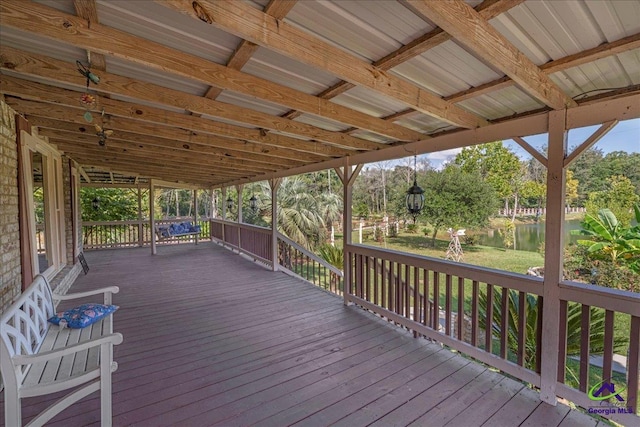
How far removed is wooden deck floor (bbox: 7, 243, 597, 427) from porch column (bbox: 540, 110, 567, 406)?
0.24m

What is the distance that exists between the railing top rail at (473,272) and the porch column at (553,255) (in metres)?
0.12

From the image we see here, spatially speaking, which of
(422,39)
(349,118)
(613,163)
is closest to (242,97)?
(349,118)

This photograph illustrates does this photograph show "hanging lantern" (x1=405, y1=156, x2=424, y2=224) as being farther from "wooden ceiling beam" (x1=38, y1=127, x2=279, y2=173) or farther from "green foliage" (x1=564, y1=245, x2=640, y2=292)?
"green foliage" (x1=564, y1=245, x2=640, y2=292)

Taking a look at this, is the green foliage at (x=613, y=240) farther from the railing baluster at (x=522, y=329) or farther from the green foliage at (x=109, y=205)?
the green foliage at (x=109, y=205)

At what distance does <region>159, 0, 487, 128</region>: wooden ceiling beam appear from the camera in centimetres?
122

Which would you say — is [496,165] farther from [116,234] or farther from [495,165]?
[116,234]

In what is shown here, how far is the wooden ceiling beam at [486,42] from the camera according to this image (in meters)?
1.17

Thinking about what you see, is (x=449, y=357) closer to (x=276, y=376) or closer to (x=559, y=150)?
(x=276, y=376)

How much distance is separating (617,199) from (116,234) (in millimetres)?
16822

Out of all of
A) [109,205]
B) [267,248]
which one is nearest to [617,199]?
[267,248]

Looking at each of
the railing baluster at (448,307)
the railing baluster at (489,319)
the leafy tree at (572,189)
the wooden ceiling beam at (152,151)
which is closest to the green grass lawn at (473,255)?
the leafy tree at (572,189)

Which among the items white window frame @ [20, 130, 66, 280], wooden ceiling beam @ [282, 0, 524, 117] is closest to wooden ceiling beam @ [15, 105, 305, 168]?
white window frame @ [20, 130, 66, 280]

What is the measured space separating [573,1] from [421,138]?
193 centimetres

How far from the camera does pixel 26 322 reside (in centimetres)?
190
